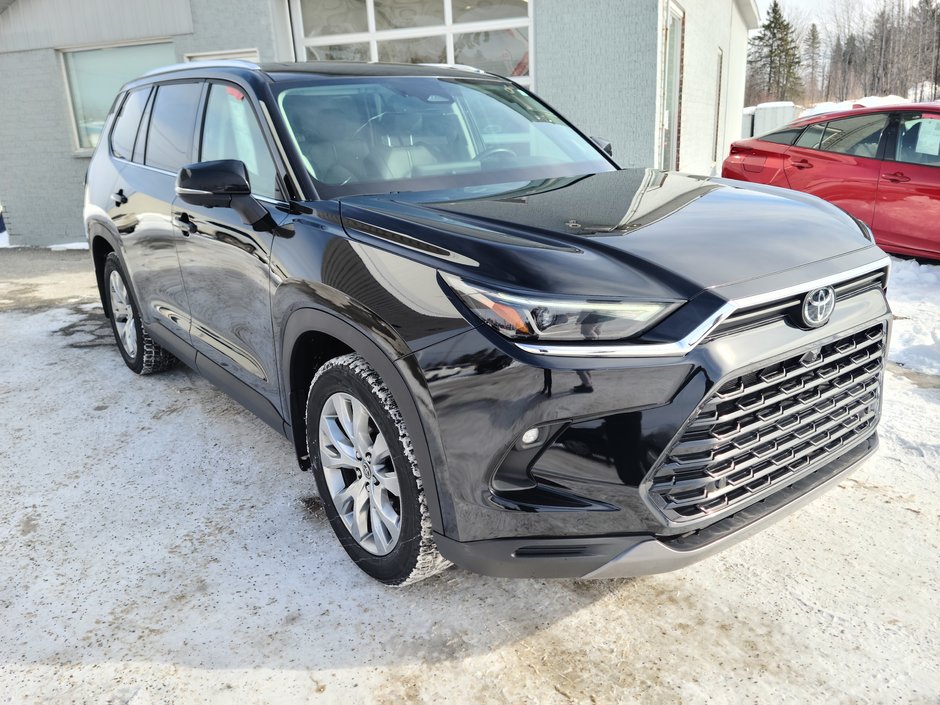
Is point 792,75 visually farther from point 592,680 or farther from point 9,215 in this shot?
point 592,680

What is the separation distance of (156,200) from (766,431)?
122 inches

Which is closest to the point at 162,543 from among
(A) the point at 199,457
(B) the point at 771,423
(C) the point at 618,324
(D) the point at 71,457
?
(A) the point at 199,457

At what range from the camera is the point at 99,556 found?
287 centimetres

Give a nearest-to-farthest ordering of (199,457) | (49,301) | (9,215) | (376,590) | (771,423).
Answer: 1. (771,423)
2. (376,590)
3. (199,457)
4. (49,301)
5. (9,215)

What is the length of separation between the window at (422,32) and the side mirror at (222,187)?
5941 millimetres

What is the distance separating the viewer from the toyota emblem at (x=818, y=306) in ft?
7.04

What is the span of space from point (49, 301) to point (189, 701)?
6.03m

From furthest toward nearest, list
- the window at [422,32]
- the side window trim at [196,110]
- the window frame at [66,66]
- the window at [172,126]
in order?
the window frame at [66,66] → the window at [422,32] → the window at [172,126] → the side window trim at [196,110]

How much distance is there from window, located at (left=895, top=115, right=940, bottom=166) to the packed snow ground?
4.09 metres

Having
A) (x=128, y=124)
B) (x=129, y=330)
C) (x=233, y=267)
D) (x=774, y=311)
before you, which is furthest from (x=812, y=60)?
(x=774, y=311)

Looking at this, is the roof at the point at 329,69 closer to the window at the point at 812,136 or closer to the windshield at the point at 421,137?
the windshield at the point at 421,137

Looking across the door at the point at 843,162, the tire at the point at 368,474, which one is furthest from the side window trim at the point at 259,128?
the door at the point at 843,162

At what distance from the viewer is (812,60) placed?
6688 cm

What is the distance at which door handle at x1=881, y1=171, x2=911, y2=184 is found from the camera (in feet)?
21.8
